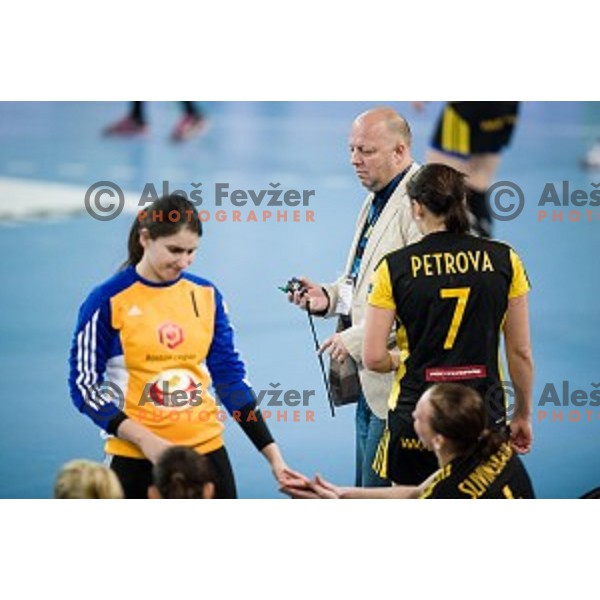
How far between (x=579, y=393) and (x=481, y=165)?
0.89m

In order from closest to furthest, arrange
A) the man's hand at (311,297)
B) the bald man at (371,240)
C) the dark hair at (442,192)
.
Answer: the dark hair at (442,192) < the bald man at (371,240) < the man's hand at (311,297)

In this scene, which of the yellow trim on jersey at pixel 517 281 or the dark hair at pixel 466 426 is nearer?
the dark hair at pixel 466 426

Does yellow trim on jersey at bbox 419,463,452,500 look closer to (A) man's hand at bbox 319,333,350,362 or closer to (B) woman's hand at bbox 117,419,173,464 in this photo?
(A) man's hand at bbox 319,333,350,362

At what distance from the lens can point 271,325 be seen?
17.0 feet

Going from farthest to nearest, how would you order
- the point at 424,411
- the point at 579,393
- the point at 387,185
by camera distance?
the point at 579,393 → the point at 387,185 → the point at 424,411

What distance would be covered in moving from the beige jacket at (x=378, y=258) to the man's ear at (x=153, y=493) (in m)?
0.78

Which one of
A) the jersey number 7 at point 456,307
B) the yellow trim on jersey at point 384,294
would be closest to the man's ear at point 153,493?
the yellow trim on jersey at point 384,294

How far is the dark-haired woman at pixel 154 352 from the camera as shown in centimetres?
496

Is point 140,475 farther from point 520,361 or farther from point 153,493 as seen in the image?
point 520,361

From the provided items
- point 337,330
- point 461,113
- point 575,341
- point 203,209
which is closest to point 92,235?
point 203,209

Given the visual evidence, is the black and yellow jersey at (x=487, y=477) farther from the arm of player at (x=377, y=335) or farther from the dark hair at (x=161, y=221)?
the dark hair at (x=161, y=221)

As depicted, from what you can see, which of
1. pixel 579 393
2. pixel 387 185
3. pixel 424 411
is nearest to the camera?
pixel 424 411

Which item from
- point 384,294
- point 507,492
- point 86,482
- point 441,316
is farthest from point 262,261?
point 507,492
